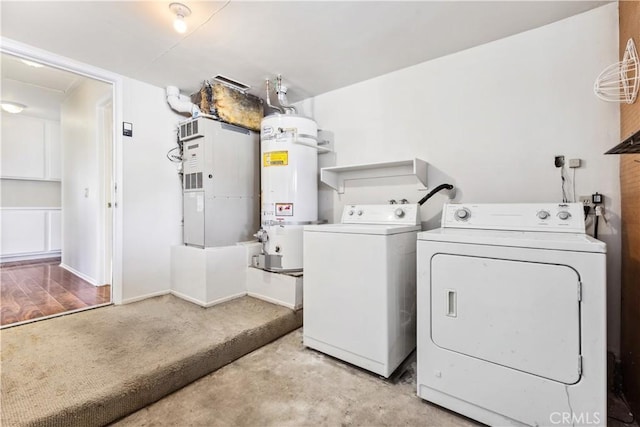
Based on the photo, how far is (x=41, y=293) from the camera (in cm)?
293

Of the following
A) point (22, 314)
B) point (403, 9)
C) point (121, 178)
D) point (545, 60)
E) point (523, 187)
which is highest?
point (403, 9)

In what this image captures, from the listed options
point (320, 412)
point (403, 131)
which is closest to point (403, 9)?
point (403, 131)

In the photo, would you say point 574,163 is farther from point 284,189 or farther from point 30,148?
point 30,148

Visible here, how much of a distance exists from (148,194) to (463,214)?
2.83 m

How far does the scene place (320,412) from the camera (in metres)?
1.38

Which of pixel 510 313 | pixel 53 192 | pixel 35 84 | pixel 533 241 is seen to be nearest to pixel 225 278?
pixel 510 313

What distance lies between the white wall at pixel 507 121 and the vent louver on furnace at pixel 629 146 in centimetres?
58

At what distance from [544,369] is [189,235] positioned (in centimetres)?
286

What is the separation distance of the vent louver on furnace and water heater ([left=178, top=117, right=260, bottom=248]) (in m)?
2.72

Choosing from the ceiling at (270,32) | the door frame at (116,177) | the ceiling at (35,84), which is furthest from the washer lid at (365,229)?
the ceiling at (35,84)

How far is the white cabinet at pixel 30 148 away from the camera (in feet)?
15.2

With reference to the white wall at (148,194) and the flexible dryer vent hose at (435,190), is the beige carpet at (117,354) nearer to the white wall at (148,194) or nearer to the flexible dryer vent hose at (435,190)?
the white wall at (148,194)

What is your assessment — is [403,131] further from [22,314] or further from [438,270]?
[22,314]

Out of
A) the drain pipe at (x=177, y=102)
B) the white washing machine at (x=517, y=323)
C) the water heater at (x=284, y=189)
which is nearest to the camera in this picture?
the white washing machine at (x=517, y=323)
